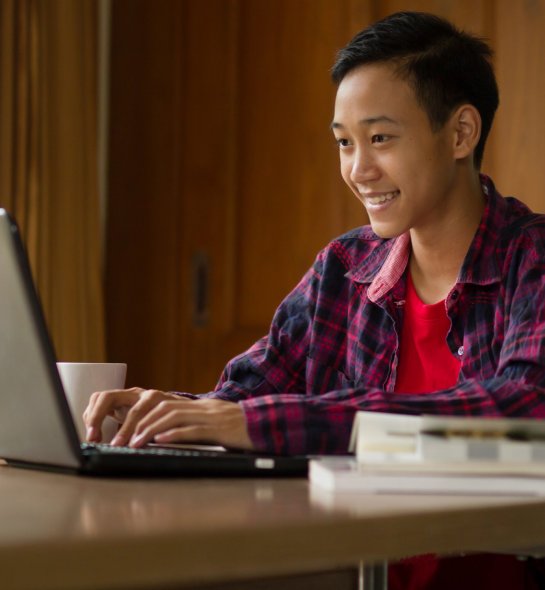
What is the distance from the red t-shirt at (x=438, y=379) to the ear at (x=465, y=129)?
0.23 meters

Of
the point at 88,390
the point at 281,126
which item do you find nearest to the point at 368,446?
the point at 88,390

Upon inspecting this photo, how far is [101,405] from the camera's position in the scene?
1.08 metres

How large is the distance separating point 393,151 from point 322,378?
38 centimetres

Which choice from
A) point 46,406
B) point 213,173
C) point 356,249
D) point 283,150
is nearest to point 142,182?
point 213,173

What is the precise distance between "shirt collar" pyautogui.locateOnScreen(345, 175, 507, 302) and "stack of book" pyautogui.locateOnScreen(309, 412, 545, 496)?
78 centimetres

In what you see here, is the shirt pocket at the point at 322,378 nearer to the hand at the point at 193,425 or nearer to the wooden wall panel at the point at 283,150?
the hand at the point at 193,425

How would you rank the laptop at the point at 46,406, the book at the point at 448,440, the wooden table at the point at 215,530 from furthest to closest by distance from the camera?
the laptop at the point at 46,406 → the book at the point at 448,440 → the wooden table at the point at 215,530

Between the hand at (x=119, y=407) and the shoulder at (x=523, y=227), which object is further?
the shoulder at (x=523, y=227)

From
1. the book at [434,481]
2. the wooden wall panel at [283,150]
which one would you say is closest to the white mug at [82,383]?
the book at [434,481]

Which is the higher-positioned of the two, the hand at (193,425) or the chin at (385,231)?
the chin at (385,231)

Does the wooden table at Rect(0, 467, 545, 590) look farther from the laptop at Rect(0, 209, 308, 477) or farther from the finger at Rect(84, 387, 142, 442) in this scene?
the finger at Rect(84, 387, 142, 442)

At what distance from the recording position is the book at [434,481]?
0.72 m

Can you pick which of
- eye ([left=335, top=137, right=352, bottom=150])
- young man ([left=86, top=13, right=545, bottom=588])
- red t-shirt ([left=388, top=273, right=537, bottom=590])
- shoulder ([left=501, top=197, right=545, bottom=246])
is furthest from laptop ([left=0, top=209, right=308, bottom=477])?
eye ([left=335, top=137, right=352, bottom=150])

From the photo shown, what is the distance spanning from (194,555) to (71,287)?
2.58 m
